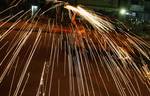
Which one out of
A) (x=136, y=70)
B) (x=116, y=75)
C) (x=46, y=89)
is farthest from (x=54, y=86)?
(x=136, y=70)

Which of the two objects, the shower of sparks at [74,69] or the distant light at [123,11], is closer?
the shower of sparks at [74,69]

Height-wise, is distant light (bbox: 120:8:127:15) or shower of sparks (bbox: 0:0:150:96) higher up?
shower of sparks (bbox: 0:0:150:96)

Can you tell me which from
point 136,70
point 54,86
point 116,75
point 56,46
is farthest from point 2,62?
point 56,46

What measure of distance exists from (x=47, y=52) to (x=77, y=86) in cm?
545

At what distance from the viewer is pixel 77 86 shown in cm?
1092

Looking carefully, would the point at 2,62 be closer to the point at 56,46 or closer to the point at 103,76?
the point at 103,76

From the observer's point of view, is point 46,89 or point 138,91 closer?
point 46,89

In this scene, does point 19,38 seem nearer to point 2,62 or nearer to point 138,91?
point 2,62

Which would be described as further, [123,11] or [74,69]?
[123,11]

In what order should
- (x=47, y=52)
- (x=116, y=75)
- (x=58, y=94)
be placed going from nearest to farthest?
1. (x=58, y=94)
2. (x=116, y=75)
3. (x=47, y=52)

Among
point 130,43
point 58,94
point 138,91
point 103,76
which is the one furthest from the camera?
point 130,43

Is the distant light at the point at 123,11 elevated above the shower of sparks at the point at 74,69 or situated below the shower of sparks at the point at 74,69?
below

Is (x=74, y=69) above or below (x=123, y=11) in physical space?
above

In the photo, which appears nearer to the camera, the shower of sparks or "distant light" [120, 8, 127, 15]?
the shower of sparks
